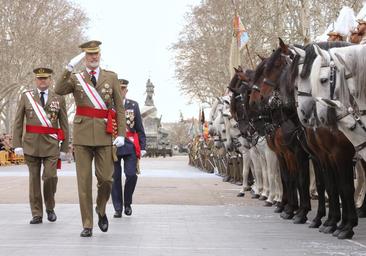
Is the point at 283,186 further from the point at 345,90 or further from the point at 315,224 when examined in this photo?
the point at 345,90

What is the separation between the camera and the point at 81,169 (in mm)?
10977

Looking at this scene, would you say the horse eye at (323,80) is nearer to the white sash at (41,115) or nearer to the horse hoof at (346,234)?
the horse hoof at (346,234)

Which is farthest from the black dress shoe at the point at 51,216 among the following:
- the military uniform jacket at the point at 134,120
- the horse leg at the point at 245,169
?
the horse leg at the point at 245,169

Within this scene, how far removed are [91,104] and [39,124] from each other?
207cm

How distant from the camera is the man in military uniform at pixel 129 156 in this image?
45.6 feet

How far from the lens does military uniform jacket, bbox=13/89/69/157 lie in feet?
42.0

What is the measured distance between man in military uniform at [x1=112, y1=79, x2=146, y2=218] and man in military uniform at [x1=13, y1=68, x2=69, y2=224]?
3.82 ft

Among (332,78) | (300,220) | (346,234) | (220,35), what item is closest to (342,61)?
(332,78)

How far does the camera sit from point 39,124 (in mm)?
12938

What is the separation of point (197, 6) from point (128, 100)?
4677cm

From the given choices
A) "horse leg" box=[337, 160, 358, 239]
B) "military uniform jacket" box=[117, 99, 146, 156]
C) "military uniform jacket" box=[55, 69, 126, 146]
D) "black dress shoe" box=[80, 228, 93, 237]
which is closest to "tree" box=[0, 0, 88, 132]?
"military uniform jacket" box=[117, 99, 146, 156]

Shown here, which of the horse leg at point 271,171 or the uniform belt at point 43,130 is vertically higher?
the uniform belt at point 43,130

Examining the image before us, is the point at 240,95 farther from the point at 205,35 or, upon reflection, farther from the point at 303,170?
the point at 205,35

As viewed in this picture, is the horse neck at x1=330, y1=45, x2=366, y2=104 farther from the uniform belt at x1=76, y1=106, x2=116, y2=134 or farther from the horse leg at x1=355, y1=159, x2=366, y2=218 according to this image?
the horse leg at x1=355, y1=159, x2=366, y2=218
